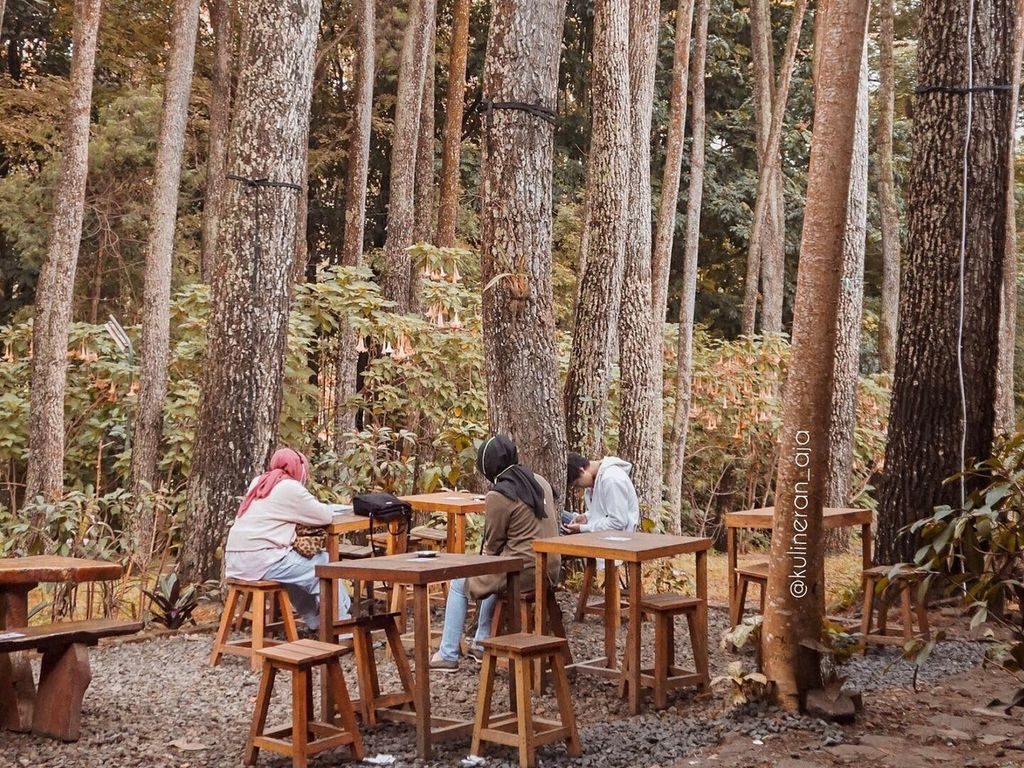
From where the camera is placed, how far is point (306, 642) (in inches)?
233

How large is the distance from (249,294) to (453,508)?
2.62 m

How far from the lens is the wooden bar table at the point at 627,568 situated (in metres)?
6.63

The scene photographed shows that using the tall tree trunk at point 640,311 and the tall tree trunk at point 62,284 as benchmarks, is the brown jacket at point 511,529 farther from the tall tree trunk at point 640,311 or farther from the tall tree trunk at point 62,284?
the tall tree trunk at point 62,284

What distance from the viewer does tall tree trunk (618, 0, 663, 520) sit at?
1295 centimetres

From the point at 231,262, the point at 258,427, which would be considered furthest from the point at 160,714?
the point at 231,262

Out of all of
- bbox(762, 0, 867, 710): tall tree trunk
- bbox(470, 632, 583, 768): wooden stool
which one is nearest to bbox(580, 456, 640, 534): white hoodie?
bbox(762, 0, 867, 710): tall tree trunk

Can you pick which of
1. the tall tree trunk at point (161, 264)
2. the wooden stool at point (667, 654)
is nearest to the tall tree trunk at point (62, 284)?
the tall tree trunk at point (161, 264)

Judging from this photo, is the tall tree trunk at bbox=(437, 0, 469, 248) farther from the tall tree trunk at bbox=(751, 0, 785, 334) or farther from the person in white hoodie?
the person in white hoodie

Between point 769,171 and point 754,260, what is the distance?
2094 mm

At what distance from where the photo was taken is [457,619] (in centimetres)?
773

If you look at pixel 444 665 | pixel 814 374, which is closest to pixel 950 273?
pixel 814 374

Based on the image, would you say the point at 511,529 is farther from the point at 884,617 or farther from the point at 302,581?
the point at 884,617

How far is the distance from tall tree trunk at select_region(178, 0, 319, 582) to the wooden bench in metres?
3.47

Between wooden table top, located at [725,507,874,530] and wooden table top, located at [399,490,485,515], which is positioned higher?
wooden table top, located at [725,507,874,530]
